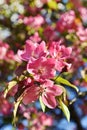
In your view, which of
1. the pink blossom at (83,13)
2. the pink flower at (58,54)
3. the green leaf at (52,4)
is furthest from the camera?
the pink blossom at (83,13)

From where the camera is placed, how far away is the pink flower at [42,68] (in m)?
2.11

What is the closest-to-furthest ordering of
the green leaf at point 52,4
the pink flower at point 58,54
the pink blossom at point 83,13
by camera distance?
1. the pink flower at point 58,54
2. the green leaf at point 52,4
3. the pink blossom at point 83,13

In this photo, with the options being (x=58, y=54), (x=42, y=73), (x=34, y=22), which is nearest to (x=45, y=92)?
(x=42, y=73)

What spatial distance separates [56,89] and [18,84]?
18 centimetres

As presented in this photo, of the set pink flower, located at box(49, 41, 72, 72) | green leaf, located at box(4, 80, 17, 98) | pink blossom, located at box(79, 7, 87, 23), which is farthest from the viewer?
pink blossom, located at box(79, 7, 87, 23)

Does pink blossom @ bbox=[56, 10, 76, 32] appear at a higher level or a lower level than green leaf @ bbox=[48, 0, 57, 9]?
lower

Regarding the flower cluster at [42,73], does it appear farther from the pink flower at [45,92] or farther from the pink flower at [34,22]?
the pink flower at [34,22]

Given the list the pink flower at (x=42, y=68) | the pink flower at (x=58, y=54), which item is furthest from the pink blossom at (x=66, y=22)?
the pink flower at (x=42, y=68)

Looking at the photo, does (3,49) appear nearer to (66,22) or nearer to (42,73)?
(66,22)

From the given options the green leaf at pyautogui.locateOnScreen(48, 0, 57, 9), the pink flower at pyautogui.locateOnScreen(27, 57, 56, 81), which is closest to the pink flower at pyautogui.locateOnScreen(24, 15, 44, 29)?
the green leaf at pyautogui.locateOnScreen(48, 0, 57, 9)

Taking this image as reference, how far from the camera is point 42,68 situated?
2125 mm

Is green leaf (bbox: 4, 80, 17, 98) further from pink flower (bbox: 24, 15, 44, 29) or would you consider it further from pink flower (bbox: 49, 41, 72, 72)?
pink flower (bbox: 24, 15, 44, 29)

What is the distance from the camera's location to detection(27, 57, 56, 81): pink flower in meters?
2.11

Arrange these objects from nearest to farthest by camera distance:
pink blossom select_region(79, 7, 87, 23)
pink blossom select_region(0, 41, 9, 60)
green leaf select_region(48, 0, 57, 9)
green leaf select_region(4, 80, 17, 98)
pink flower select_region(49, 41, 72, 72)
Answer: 1. green leaf select_region(4, 80, 17, 98)
2. pink flower select_region(49, 41, 72, 72)
3. green leaf select_region(48, 0, 57, 9)
4. pink blossom select_region(0, 41, 9, 60)
5. pink blossom select_region(79, 7, 87, 23)
